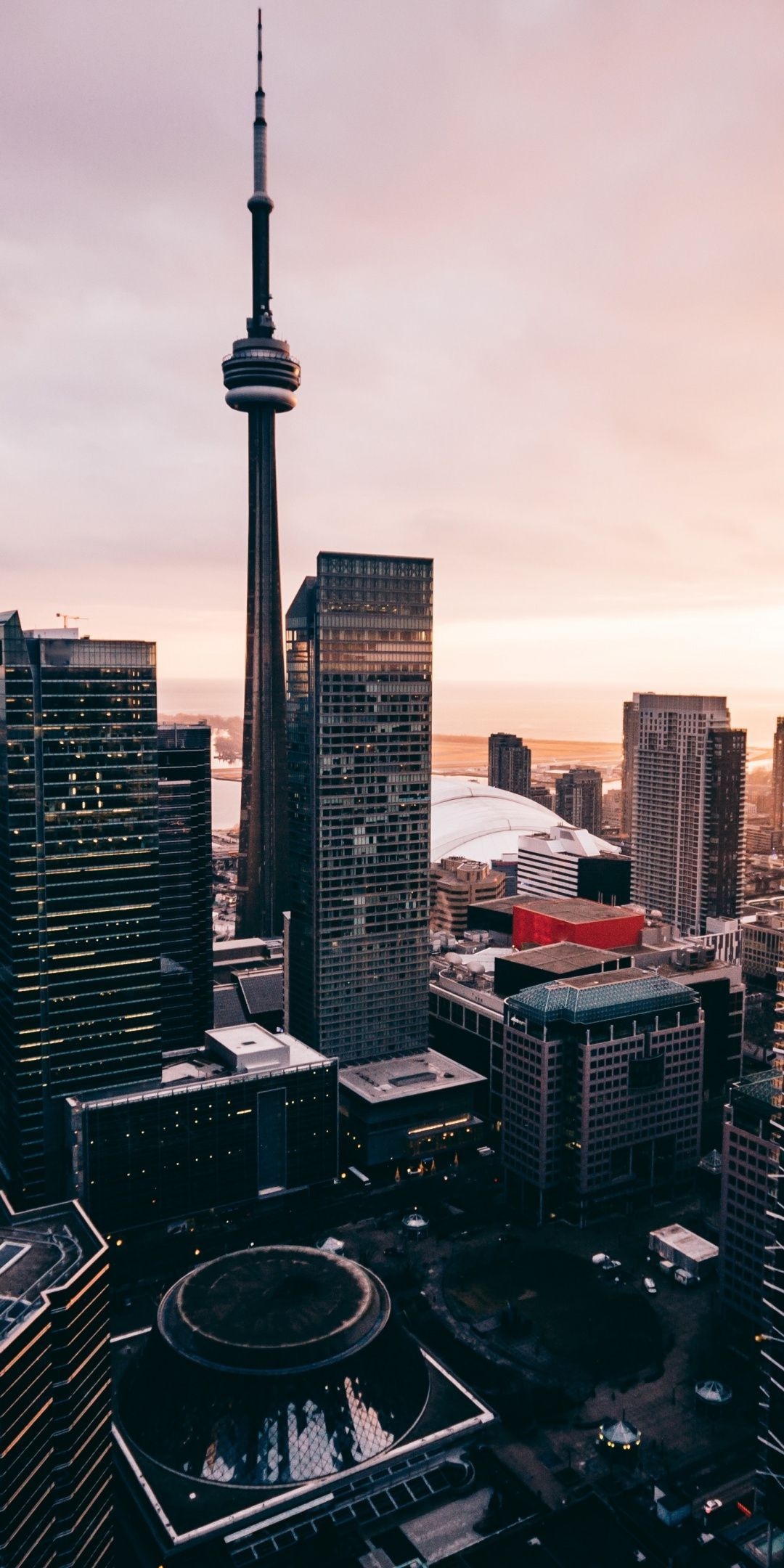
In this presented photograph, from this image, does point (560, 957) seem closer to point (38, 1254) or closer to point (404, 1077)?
point (404, 1077)

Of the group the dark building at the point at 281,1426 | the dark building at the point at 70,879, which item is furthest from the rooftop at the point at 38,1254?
the dark building at the point at 70,879

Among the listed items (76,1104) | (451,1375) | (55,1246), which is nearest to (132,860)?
(76,1104)

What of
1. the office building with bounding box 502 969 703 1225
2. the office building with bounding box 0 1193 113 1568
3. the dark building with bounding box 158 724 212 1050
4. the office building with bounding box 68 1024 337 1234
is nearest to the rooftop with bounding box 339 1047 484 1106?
the office building with bounding box 68 1024 337 1234

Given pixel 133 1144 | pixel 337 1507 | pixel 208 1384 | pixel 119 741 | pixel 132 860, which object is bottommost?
pixel 337 1507

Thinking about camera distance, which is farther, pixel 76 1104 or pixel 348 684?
pixel 348 684

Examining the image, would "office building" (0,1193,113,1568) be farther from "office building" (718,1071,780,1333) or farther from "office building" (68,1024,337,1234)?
"office building" (718,1071,780,1333)

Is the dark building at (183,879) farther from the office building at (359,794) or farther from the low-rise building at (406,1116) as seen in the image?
the low-rise building at (406,1116)

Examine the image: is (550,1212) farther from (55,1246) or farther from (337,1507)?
(55,1246)

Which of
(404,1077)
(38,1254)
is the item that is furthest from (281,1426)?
(404,1077)
